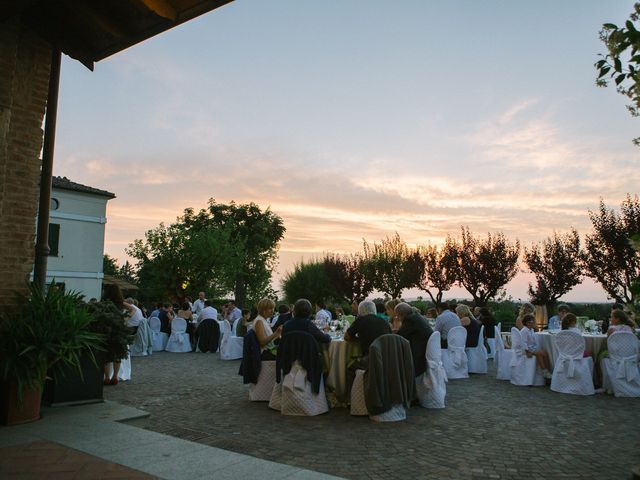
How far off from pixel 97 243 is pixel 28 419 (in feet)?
80.7

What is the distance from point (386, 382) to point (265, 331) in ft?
6.83

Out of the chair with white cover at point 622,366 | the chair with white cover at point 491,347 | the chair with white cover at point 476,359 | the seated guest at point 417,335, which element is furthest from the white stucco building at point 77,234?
the chair with white cover at point 622,366

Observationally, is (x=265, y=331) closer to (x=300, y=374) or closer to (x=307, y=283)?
(x=300, y=374)

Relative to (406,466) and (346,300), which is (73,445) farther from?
(346,300)

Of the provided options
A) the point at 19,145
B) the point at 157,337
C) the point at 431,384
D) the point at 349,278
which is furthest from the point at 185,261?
the point at 431,384

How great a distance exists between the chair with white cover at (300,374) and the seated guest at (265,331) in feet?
2.18

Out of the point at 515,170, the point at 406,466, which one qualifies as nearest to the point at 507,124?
the point at 515,170

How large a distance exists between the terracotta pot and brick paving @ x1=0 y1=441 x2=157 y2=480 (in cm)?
89

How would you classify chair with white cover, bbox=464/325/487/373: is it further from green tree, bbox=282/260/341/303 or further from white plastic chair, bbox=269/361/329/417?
green tree, bbox=282/260/341/303

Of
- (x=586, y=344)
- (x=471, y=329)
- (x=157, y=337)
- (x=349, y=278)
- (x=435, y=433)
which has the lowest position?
(x=435, y=433)

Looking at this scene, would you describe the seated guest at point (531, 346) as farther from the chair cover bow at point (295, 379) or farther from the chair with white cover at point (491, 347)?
the chair cover bow at point (295, 379)

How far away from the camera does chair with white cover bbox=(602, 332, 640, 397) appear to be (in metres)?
7.87

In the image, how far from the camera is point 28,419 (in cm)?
520

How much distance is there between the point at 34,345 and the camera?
16.2ft
